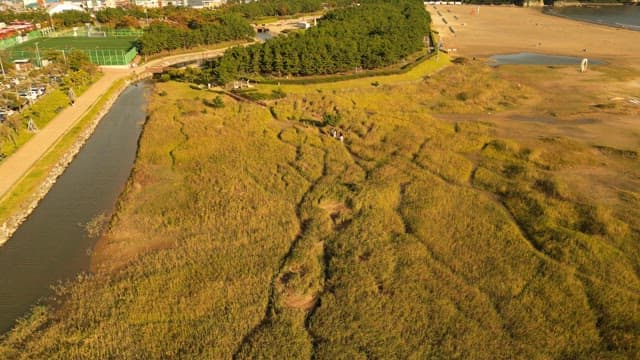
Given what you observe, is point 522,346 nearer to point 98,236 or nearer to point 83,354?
point 83,354

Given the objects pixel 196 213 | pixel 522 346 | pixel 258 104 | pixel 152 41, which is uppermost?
pixel 152 41

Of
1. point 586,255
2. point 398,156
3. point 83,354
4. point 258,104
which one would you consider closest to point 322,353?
point 83,354

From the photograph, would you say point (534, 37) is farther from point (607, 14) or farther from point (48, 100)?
point (48, 100)

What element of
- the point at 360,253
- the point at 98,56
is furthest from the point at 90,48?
the point at 360,253

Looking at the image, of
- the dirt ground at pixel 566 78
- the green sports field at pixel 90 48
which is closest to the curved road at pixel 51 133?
the green sports field at pixel 90 48

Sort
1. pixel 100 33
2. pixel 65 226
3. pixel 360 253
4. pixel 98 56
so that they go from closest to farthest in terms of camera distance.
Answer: pixel 360 253 < pixel 65 226 < pixel 98 56 < pixel 100 33

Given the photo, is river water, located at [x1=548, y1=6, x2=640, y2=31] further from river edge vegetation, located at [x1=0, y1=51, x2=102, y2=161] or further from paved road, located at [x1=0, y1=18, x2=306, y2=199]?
river edge vegetation, located at [x1=0, y1=51, x2=102, y2=161]
